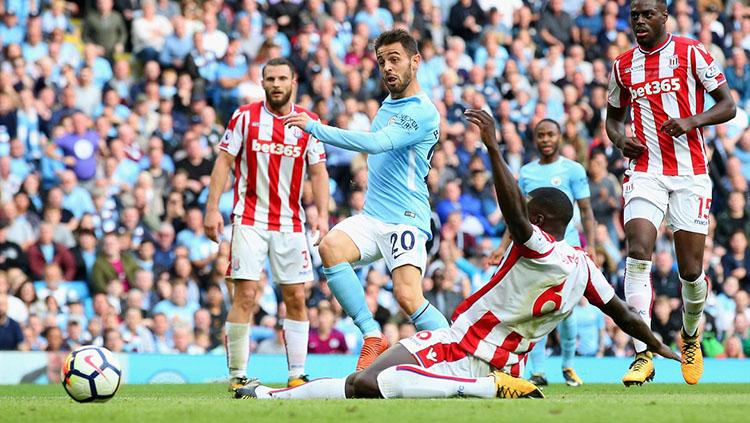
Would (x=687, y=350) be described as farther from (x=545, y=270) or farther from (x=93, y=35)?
(x=93, y=35)

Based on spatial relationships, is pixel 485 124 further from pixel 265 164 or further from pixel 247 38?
pixel 247 38

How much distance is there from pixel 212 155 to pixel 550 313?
10.2 m

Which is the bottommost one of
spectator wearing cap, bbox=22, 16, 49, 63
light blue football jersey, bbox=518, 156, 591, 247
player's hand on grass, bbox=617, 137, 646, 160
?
light blue football jersey, bbox=518, 156, 591, 247

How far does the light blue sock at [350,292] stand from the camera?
9.73 metres

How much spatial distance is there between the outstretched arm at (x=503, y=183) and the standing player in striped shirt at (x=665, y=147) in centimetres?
290

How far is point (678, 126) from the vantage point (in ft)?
32.8

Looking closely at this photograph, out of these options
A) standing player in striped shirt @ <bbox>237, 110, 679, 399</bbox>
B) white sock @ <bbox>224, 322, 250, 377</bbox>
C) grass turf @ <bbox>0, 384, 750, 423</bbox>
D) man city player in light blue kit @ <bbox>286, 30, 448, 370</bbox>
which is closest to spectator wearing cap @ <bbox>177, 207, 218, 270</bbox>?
white sock @ <bbox>224, 322, 250, 377</bbox>

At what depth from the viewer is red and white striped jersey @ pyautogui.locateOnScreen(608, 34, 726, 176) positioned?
1032 centimetres

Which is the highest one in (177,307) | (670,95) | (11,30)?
(11,30)

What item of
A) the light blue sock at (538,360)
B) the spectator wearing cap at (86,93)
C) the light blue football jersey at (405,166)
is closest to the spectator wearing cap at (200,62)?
the spectator wearing cap at (86,93)

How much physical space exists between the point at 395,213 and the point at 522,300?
222cm

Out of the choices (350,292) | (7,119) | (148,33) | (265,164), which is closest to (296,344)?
(350,292)

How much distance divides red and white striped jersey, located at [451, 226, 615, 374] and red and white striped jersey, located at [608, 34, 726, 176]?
8.50ft

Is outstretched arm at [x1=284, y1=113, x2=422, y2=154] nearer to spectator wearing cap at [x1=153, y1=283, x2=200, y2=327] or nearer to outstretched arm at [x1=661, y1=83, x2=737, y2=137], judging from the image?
outstretched arm at [x1=661, y1=83, x2=737, y2=137]
